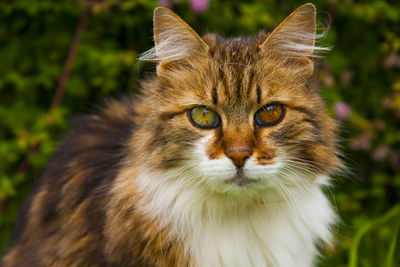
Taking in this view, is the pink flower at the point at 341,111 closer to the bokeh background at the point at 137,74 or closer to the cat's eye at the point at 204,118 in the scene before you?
the bokeh background at the point at 137,74

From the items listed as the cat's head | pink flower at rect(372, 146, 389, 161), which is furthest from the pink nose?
pink flower at rect(372, 146, 389, 161)

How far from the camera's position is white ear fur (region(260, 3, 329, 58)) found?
2256 mm

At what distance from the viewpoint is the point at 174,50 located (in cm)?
234

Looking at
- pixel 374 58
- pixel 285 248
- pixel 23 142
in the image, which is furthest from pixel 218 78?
pixel 374 58

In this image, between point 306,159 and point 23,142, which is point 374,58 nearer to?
point 306,159

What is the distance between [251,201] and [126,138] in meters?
0.80

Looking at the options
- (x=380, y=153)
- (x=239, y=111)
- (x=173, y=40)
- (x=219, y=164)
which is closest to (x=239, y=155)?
(x=219, y=164)

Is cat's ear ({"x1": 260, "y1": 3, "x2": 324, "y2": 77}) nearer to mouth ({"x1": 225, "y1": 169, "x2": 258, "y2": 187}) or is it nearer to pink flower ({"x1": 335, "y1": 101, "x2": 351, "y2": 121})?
mouth ({"x1": 225, "y1": 169, "x2": 258, "y2": 187})

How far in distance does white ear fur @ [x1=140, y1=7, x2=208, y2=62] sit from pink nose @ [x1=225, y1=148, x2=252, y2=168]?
1.77ft

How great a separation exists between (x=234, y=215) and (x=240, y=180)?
30 cm

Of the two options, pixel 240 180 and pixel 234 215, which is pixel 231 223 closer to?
pixel 234 215

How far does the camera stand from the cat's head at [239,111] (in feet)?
6.86

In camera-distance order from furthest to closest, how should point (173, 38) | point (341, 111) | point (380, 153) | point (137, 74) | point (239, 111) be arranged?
1. point (380, 153)
2. point (137, 74)
3. point (341, 111)
4. point (173, 38)
5. point (239, 111)

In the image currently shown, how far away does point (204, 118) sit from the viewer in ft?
7.17
